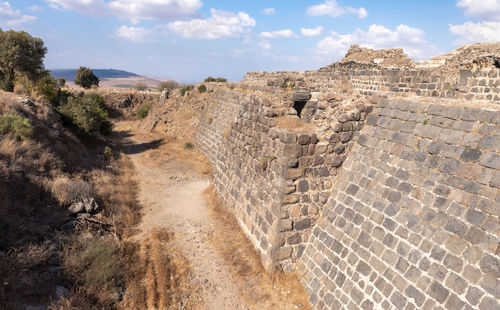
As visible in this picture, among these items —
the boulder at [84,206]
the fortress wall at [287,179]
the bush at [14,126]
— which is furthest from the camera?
the bush at [14,126]

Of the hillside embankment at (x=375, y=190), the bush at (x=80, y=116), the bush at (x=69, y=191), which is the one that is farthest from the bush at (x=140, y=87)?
the hillside embankment at (x=375, y=190)

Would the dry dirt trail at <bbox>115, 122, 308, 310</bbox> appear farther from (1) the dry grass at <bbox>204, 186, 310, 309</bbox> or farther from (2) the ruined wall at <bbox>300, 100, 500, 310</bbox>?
(2) the ruined wall at <bbox>300, 100, 500, 310</bbox>

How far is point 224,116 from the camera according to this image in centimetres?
1769

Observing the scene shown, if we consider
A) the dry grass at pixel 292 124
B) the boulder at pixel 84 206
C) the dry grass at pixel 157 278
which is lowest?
the dry grass at pixel 157 278

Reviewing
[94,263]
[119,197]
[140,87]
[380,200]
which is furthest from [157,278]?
[140,87]

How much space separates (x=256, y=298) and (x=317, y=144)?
4195 millimetres

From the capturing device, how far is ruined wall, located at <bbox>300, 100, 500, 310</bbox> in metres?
4.67

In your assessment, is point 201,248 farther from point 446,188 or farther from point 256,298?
point 446,188

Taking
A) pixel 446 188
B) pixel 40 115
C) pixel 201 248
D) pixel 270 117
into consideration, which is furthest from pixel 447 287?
pixel 40 115

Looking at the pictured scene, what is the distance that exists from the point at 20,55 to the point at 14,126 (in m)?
14.9

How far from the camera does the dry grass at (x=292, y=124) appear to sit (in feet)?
25.6

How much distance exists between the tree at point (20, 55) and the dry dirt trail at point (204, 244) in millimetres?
14592

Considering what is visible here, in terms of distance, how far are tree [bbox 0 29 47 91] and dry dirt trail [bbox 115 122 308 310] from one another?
14.6m

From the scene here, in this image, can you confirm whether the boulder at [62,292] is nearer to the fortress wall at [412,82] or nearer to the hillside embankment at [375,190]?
the hillside embankment at [375,190]
